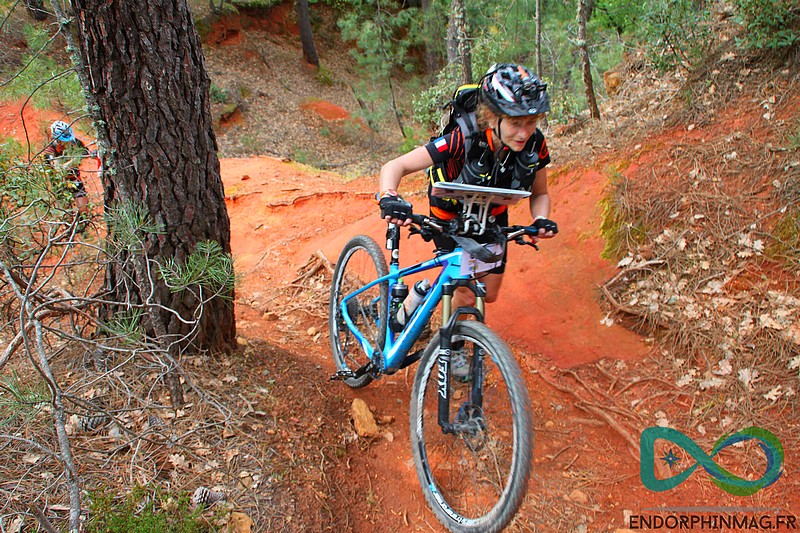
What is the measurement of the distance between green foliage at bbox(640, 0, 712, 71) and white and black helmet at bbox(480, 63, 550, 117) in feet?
15.0

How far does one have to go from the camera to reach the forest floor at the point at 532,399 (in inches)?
103

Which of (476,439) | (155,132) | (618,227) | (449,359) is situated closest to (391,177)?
(449,359)

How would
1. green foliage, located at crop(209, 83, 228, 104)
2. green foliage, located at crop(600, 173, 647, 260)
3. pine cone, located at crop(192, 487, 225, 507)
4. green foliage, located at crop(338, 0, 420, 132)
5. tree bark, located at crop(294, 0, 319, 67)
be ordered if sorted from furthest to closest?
tree bark, located at crop(294, 0, 319, 67) → green foliage, located at crop(338, 0, 420, 132) → green foliage, located at crop(209, 83, 228, 104) → green foliage, located at crop(600, 173, 647, 260) → pine cone, located at crop(192, 487, 225, 507)

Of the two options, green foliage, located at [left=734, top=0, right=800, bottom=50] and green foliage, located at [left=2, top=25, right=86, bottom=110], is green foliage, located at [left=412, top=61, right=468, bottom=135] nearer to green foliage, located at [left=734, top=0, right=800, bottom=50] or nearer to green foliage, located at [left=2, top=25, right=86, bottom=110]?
green foliage, located at [left=734, top=0, right=800, bottom=50]

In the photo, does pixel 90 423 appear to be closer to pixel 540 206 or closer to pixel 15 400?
pixel 15 400

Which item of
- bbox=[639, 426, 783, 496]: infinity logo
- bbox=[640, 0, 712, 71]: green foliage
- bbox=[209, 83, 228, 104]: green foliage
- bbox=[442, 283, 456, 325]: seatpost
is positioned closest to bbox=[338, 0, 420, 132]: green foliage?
bbox=[209, 83, 228, 104]: green foliage

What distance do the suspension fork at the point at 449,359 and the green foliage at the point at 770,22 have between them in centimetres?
468

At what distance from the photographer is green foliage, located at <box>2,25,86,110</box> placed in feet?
8.71

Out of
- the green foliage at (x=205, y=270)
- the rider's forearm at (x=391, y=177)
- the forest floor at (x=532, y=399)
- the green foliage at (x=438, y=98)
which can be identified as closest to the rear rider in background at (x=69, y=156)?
the forest floor at (x=532, y=399)

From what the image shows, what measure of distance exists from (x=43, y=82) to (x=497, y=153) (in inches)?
94.9

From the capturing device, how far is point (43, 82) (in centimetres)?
263

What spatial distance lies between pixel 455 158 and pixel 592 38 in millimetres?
12403

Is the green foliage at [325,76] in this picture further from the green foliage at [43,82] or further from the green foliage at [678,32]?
the green foliage at [43,82]

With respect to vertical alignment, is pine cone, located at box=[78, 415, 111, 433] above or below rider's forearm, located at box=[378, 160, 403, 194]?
below
